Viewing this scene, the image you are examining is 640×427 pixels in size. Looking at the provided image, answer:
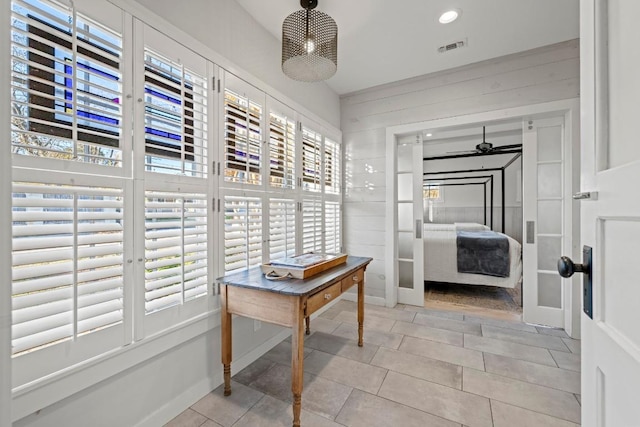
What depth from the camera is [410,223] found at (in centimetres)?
344

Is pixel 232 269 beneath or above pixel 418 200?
beneath

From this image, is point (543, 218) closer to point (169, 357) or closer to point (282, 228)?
point (282, 228)

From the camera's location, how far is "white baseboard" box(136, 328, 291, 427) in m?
1.47

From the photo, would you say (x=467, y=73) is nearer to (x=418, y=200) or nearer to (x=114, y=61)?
(x=418, y=200)

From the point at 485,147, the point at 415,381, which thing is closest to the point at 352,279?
the point at 415,381

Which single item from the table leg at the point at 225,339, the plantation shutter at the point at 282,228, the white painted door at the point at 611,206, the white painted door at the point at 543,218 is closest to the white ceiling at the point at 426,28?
the white painted door at the point at 543,218

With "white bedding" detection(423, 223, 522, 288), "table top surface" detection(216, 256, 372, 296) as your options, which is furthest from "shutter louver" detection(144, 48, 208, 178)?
"white bedding" detection(423, 223, 522, 288)

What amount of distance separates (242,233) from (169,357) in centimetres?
87

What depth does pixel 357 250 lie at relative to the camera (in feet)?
11.8

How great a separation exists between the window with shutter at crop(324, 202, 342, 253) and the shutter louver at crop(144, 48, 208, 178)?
5.89 feet

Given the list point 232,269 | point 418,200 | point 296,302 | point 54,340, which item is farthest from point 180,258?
point 418,200

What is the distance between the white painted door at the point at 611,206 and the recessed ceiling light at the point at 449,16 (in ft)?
5.75

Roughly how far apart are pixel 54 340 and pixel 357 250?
2.95 meters

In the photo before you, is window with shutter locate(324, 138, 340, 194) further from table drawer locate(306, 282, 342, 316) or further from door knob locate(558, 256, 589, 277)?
door knob locate(558, 256, 589, 277)
